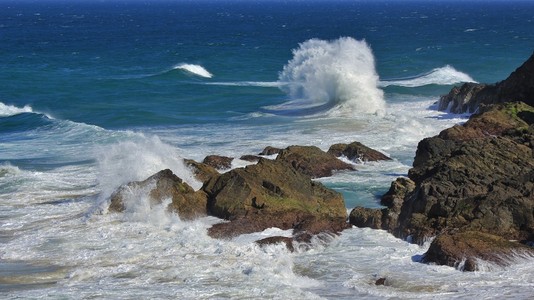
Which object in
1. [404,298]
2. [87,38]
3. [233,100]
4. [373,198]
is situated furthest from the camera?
[87,38]

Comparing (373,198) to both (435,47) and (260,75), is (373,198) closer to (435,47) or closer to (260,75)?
(260,75)

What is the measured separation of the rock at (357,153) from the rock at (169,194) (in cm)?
679

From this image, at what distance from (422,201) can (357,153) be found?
7385 millimetres

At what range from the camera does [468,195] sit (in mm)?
18766

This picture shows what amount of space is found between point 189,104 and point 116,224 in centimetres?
2486

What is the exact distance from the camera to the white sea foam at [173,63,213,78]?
59.0m

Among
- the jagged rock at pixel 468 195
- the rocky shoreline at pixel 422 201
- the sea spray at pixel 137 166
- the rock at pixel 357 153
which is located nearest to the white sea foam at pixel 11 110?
the sea spray at pixel 137 166

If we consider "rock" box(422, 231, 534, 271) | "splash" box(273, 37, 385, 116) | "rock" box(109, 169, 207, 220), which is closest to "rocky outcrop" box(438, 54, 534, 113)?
"splash" box(273, 37, 385, 116)

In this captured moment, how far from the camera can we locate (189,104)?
Result: 44.6m

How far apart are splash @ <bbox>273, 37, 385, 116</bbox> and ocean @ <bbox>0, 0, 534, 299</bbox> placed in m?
0.10

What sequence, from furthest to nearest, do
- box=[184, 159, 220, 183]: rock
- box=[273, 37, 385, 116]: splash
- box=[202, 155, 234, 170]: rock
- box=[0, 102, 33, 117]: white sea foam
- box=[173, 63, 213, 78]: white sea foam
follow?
box=[173, 63, 213, 78]: white sea foam → box=[0, 102, 33, 117]: white sea foam → box=[273, 37, 385, 116]: splash → box=[202, 155, 234, 170]: rock → box=[184, 159, 220, 183]: rock

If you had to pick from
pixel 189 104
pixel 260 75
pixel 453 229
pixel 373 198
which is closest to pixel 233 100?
pixel 189 104

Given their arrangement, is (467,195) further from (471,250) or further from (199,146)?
(199,146)

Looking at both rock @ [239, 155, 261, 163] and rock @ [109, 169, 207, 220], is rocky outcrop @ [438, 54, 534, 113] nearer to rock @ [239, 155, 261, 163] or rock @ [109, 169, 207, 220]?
rock @ [239, 155, 261, 163]
